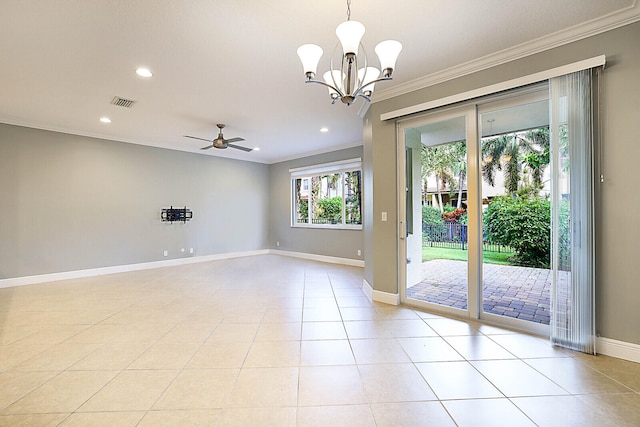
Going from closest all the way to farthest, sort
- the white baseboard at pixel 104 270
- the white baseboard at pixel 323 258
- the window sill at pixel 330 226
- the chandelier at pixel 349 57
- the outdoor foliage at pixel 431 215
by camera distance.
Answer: the chandelier at pixel 349 57 < the outdoor foliage at pixel 431 215 < the white baseboard at pixel 104 270 < the white baseboard at pixel 323 258 < the window sill at pixel 330 226

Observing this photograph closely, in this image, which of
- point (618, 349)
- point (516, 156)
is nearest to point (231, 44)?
point (516, 156)

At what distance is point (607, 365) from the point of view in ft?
7.26

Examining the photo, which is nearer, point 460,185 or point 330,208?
point 460,185

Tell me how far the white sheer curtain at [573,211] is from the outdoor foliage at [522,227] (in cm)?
34

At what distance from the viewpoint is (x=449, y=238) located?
11.2 feet

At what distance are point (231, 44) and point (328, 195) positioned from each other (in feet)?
15.9

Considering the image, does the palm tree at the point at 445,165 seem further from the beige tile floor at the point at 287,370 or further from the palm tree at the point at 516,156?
the beige tile floor at the point at 287,370

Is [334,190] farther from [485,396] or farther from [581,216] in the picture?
[485,396]

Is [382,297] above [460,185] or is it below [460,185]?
below

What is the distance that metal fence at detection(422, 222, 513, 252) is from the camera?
10.3 feet

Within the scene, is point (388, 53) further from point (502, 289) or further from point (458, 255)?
point (502, 289)

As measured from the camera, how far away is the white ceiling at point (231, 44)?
7.29 ft

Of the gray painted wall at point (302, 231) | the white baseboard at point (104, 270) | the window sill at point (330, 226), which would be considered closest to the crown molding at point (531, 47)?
the gray painted wall at point (302, 231)

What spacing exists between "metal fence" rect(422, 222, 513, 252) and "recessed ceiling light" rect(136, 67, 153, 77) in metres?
3.65
